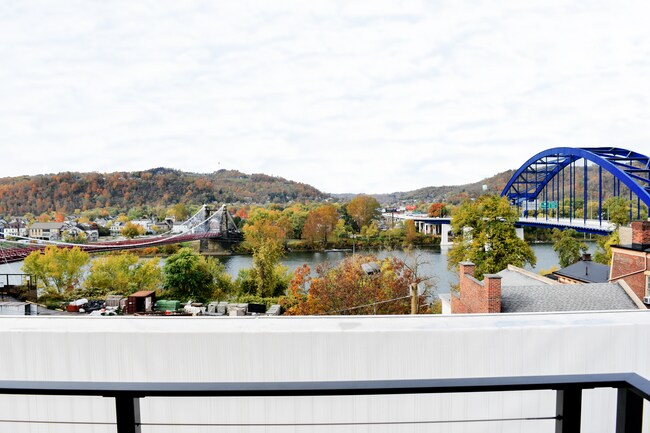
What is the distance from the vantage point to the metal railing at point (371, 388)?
0.67 meters

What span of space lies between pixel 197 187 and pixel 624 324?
3565 cm

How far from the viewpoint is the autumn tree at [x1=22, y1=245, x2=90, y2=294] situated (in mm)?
23531

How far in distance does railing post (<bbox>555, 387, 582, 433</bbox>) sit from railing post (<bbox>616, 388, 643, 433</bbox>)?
0.05 meters

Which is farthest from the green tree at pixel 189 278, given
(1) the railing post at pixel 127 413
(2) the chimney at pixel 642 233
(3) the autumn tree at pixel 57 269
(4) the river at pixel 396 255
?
(1) the railing post at pixel 127 413

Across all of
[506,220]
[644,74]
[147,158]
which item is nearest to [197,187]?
[147,158]

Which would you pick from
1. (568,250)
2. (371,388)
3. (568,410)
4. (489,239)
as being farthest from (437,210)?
(371,388)

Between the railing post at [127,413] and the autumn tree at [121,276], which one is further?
the autumn tree at [121,276]

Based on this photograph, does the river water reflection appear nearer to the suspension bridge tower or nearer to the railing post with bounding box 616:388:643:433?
the suspension bridge tower

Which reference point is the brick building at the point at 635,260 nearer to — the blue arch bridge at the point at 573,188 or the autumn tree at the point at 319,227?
the blue arch bridge at the point at 573,188

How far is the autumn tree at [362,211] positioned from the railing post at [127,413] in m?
33.9

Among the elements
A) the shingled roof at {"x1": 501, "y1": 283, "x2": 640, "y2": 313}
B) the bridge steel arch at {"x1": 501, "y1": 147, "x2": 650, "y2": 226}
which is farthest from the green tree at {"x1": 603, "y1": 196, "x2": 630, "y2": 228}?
the shingled roof at {"x1": 501, "y1": 283, "x2": 640, "y2": 313}

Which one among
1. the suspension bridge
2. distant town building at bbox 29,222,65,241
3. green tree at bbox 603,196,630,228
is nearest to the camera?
green tree at bbox 603,196,630,228

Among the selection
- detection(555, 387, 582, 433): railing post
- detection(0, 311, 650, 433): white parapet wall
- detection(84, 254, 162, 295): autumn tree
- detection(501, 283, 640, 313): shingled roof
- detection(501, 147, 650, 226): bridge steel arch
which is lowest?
detection(84, 254, 162, 295): autumn tree

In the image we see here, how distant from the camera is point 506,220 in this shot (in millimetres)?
15172
